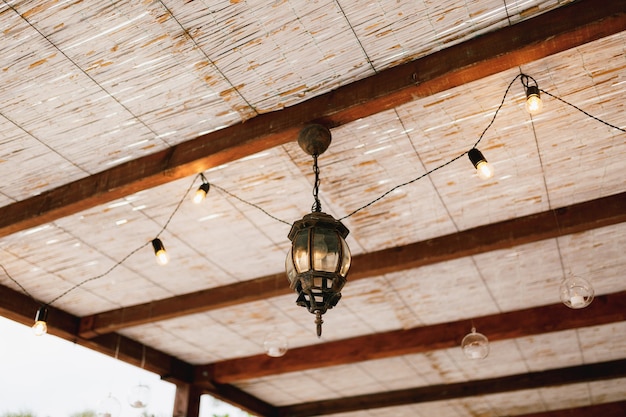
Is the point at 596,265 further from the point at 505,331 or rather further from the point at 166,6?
the point at 166,6

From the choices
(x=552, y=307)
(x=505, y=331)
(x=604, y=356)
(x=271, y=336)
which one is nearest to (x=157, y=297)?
(x=271, y=336)

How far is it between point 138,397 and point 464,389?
4447 millimetres

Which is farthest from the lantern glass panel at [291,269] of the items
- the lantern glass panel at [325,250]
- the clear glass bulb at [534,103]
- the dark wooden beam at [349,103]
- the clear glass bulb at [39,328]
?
the clear glass bulb at [39,328]

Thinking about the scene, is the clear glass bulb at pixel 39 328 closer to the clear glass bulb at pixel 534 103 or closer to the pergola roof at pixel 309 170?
the pergola roof at pixel 309 170

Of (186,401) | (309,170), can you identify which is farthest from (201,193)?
(186,401)

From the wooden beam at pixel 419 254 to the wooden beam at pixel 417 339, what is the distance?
5.81ft

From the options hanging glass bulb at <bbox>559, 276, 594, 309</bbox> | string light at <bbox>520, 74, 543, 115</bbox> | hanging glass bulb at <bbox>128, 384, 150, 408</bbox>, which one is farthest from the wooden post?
string light at <bbox>520, 74, 543, 115</bbox>

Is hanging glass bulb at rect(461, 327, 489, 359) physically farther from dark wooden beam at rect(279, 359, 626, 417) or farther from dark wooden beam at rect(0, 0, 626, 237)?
dark wooden beam at rect(279, 359, 626, 417)

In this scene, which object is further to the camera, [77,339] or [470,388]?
[470,388]

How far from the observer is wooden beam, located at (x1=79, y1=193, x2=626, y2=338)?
439 centimetres

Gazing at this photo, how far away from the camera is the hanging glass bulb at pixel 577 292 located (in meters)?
3.63

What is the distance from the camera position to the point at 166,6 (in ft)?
9.80

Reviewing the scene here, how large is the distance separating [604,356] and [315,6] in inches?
241

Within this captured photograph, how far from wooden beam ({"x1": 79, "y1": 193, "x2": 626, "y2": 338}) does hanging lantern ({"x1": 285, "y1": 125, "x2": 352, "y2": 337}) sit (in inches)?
84.3
